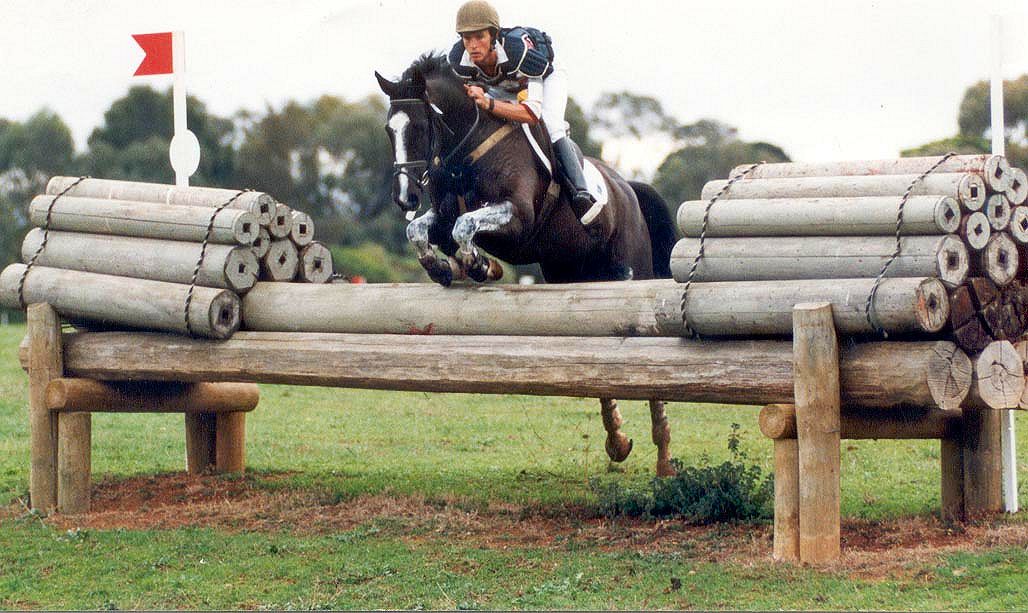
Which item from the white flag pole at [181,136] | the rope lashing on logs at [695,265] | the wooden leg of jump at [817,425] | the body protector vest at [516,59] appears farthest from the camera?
the white flag pole at [181,136]

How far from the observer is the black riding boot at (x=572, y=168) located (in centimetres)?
800

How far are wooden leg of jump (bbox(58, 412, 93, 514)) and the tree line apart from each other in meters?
23.0

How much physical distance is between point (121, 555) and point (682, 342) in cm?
313

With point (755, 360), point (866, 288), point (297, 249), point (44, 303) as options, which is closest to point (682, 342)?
point (755, 360)

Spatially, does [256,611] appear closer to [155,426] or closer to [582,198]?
[582,198]

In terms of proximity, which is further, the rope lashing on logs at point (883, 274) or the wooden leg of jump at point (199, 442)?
the wooden leg of jump at point (199, 442)

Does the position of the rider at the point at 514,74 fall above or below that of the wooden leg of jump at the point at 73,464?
above

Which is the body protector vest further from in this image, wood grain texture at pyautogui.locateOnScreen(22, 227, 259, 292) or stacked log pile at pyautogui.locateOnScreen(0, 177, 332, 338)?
wood grain texture at pyautogui.locateOnScreen(22, 227, 259, 292)

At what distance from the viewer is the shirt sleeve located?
761cm

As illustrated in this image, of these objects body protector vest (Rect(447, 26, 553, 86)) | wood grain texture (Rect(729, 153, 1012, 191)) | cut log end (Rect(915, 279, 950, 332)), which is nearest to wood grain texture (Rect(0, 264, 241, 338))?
body protector vest (Rect(447, 26, 553, 86))

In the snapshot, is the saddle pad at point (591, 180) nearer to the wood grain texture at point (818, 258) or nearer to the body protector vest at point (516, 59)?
the body protector vest at point (516, 59)

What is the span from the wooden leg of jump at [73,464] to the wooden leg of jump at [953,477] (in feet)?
17.0

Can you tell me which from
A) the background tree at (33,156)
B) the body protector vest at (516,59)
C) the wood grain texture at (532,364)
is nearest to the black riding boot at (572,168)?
the body protector vest at (516,59)

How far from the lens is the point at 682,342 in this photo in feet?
22.4
